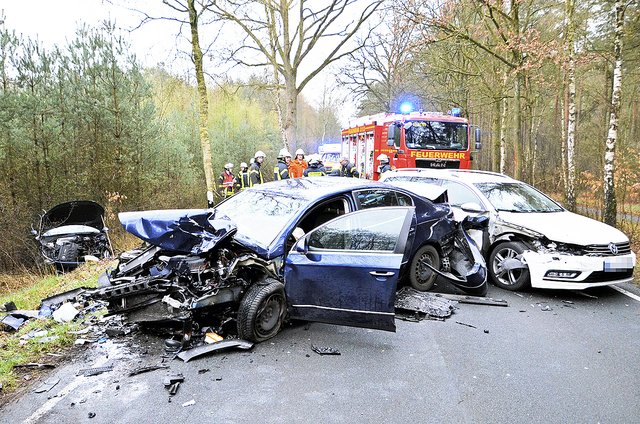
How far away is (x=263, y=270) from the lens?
4469mm

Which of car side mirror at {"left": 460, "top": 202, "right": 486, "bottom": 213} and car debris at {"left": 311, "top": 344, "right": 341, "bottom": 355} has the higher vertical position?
car side mirror at {"left": 460, "top": 202, "right": 486, "bottom": 213}

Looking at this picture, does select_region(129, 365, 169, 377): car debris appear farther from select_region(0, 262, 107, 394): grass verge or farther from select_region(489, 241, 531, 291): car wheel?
select_region(489, 241, 531, 291): car wheel

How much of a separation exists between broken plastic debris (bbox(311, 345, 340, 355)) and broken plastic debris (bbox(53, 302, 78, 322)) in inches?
112

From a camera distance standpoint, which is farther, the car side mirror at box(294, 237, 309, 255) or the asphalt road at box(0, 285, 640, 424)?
the car side mirror at box(294, 237, 309, 255)

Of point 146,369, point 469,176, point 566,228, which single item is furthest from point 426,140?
point 146,369

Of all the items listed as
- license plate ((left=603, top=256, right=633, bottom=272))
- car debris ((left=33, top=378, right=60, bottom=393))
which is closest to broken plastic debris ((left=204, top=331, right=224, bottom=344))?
car debris ((left=33, top=378, right=60, bottom=393))

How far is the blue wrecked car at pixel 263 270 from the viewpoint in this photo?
13.9 ft

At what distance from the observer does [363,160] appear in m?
16.3

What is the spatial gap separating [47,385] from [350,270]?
9.09 feet

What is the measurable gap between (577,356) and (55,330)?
5.31 metres

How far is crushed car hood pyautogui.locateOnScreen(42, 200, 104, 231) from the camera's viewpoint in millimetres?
9752

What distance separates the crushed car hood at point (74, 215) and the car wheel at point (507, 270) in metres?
8.61

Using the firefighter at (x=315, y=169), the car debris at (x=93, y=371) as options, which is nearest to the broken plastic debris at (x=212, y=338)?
the car debris at (x=93, y=371)

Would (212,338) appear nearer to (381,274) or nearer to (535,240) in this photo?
(381,274)
